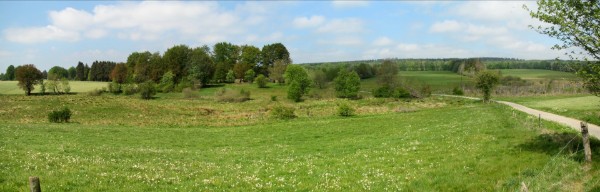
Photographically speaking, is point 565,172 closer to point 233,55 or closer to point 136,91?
point 136,91

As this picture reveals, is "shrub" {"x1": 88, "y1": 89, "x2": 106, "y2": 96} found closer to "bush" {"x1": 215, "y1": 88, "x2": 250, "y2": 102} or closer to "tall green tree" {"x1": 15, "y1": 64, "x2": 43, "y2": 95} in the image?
"tall green tree" {"x1": 15, "y1": 64, "x2": 43, "y2": 95}

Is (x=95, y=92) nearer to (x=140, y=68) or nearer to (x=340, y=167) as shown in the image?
(x=140, y=68)

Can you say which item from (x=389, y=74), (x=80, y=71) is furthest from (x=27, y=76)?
(x=389, y=74)

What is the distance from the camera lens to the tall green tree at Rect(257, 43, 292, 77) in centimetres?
15700

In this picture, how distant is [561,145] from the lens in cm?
1830

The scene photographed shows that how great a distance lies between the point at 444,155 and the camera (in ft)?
63.2

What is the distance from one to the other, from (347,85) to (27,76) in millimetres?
88295

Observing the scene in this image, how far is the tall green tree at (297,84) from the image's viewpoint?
307 ft

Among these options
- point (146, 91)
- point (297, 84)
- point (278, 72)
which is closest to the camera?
point (297, 84)

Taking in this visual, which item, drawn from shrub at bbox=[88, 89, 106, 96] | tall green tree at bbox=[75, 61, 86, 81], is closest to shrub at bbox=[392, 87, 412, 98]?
shrub at bbox=[88, 89, 106, 96]

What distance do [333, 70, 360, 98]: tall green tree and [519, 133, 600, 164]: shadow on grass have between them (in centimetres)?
7844

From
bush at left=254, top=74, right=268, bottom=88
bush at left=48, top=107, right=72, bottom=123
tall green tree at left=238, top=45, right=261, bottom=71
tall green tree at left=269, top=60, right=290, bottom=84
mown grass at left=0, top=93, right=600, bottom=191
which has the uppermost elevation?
tall green tree at left=238, top=45, right=261, bottom=71

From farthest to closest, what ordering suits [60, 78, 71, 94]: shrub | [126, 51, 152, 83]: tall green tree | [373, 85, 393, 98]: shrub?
[126, 51, 152, 83]: tall green tree → [60, 78, 71, 94]: shrub → [373, 85, 393, 98]: shrub

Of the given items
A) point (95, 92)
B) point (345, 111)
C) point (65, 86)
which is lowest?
point (345, 111)
